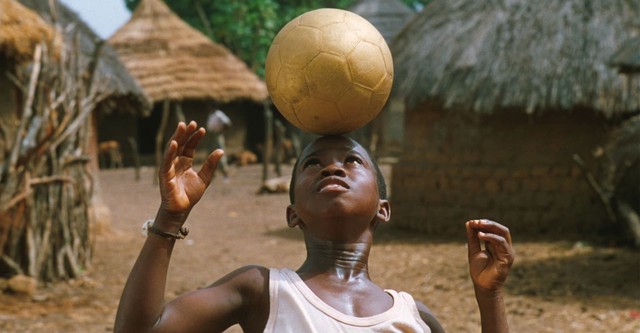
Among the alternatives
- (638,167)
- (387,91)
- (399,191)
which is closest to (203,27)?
(399,191)

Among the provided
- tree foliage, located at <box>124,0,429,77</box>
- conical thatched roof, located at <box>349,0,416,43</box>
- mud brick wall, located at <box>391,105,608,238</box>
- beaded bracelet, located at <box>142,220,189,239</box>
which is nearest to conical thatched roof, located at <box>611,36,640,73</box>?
mud brick wall, located at <box>391,105,608,238</box>

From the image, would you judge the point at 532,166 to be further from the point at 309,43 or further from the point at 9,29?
the point at 309,43

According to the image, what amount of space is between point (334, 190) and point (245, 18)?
24066 millimetres

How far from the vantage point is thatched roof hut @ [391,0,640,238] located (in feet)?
30.1

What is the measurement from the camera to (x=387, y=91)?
100.0 inches

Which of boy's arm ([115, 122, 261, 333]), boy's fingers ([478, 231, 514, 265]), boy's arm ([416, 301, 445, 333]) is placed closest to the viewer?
boy's arm ([115, 122, 261, 333])

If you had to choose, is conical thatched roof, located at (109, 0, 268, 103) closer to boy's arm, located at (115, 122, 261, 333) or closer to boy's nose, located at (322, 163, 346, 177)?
boy's nose, located at (322, 163, 346, 177)

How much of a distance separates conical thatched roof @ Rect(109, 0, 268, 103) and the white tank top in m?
19.4

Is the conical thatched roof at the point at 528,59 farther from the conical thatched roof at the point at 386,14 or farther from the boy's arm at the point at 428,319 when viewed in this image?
the conical thatched roof at the point at 386,14

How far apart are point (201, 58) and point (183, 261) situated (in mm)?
13995

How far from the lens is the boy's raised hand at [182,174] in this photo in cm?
206

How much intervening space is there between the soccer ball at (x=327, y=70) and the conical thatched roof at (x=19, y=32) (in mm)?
4906

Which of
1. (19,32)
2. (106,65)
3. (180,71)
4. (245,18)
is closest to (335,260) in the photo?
(19,32)

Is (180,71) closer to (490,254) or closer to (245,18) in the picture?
(245,18)
